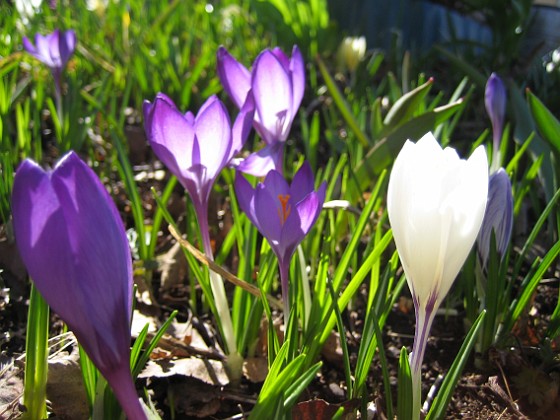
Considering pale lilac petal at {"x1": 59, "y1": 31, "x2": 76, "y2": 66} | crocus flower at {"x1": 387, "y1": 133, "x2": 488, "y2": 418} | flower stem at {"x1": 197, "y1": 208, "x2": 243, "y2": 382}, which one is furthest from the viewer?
pale lilac petal at {"x1": 59, "y1": 31, "x2": 76, "y2": 66}

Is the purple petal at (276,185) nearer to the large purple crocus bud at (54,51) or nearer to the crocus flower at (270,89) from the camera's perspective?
the crocus flower at (270,89)

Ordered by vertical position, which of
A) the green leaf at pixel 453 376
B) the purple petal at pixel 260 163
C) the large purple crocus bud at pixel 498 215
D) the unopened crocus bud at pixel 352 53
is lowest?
the green leaf at pixel 453 376

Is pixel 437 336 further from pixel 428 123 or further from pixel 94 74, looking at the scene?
pixel 94 74

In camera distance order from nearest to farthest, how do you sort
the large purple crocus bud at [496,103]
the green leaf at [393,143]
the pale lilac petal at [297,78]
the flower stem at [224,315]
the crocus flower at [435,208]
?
the crocus flower at [435,208]
the flower stem at [224,315]
the pale lilac petal at [297,78]
the large purple crocus bud at [496,103]
the green leaf at [393,143]

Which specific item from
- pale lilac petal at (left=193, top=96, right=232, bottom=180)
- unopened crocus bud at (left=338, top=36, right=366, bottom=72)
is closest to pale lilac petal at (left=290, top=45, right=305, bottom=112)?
pale lilac petal at (left=193, top=96, right=232, bottom=180)

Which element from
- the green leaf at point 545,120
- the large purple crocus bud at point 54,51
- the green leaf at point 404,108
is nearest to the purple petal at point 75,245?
the green leaf at point 545,120

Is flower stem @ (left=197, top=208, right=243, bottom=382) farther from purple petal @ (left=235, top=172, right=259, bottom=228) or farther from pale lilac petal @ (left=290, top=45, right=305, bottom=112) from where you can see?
pale lilac petal @ (left=290, top=45, right=305, bottom=112)

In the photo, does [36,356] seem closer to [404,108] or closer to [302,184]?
[302,184]
